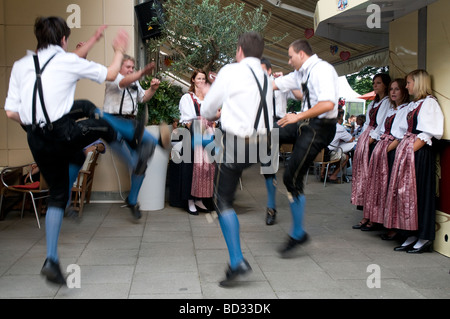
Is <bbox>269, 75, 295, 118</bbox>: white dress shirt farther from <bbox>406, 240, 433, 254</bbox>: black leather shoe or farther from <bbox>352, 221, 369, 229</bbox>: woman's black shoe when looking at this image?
<bbox>406, 240, 433, 254</bbox>: black leather shoe

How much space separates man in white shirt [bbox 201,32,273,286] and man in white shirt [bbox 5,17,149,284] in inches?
32.7

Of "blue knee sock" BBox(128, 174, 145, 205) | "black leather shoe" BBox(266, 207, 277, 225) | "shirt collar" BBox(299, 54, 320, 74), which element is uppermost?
"shirt collar" BBox(299, 54, 320, 74)

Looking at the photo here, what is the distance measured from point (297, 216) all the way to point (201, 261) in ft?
3.07

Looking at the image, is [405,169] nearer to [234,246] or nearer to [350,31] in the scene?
[234,246]

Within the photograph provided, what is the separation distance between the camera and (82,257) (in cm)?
423

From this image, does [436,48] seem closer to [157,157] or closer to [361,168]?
[361,168]

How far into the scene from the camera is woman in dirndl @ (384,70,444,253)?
4465 mm

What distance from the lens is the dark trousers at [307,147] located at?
399cm

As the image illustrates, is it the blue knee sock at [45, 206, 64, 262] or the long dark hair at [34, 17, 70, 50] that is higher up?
the long dark hair at [34, 17, 70, 50]

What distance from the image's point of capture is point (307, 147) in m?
3.98

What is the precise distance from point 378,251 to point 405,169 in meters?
0.84

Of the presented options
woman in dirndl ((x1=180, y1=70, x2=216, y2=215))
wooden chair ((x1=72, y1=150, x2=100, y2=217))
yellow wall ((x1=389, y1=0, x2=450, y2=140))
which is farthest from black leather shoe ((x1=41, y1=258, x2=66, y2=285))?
yellow wall ((x1=389, y1=0, x2=450, y2=140))

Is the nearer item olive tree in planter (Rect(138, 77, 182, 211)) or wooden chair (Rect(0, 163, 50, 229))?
wooden chair (Rect(0, 163, 50, 229))

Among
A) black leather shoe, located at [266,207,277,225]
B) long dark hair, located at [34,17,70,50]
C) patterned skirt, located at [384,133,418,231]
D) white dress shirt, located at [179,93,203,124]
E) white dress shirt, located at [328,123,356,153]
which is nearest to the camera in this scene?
long dark hair, located at [34,17,70,50]
